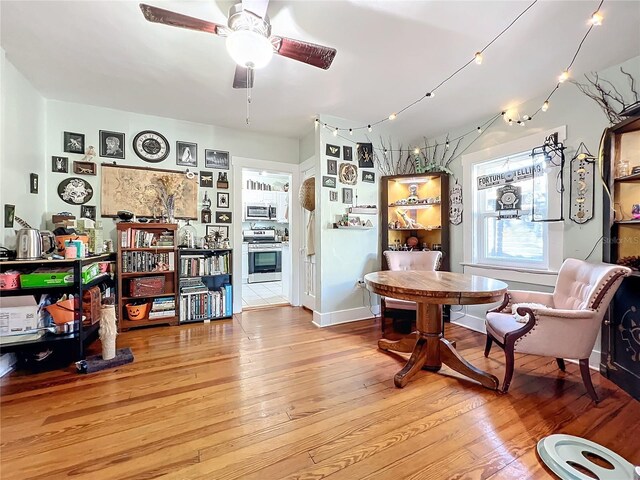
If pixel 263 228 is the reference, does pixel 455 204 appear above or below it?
above

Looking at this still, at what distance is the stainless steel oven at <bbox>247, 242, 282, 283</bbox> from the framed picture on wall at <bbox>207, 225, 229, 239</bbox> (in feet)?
7.36

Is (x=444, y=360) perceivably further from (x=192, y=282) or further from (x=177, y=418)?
(x=192, y=282)

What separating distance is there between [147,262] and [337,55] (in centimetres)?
300

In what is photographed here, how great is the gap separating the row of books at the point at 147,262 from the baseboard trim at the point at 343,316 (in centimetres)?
189

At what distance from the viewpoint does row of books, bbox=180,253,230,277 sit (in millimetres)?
3502

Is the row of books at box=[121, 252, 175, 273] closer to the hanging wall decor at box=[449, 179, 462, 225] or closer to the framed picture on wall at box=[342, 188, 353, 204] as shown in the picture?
the framed picture on wall at box=[342, 188, 353, 204]

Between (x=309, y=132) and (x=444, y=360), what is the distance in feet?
10.5

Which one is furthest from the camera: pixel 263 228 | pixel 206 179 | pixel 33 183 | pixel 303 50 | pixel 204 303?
pixel 263 228

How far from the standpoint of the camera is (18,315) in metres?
2.15

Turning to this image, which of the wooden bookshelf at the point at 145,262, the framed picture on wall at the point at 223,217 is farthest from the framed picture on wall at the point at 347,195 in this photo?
the wooden bookshelf at the point at 145,262

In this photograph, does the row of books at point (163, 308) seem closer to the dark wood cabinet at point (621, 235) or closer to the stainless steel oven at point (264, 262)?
the stainless steel oven at point (264, 262)

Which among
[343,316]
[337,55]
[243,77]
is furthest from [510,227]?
[243,77]

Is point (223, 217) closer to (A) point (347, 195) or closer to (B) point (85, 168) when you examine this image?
(B) point (85, 168)

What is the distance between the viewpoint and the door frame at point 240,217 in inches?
Result: 153
